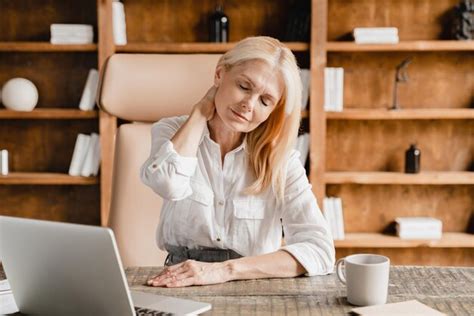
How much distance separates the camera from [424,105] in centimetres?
346

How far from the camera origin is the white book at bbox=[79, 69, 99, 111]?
130 inches

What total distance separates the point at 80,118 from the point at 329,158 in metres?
1.26

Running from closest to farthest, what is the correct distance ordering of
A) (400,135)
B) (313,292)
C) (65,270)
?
(65,270) < (313,292) < (400,135)

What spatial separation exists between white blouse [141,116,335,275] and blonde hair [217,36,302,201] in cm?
3

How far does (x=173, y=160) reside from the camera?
5.57ft

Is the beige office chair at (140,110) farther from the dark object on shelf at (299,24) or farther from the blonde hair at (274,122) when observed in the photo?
the dark object on shelf at (299,24)

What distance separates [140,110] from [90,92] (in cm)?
133

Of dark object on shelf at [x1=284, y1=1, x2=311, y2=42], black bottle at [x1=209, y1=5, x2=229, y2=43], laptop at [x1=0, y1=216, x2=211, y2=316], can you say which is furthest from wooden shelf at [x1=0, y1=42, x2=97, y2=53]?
laptop at [x1=0, y1=216, x2=211, y2=316]

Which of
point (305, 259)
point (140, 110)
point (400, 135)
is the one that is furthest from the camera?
point (400, 135)

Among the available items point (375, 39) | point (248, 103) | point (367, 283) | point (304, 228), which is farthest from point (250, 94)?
point (375, 39)

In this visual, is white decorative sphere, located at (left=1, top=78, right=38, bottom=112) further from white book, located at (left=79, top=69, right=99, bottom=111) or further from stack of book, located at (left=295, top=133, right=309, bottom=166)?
stack of book, located at (left=295, top=133, right=309, bottom=166)

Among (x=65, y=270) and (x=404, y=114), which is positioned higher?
(x=404, y=114)

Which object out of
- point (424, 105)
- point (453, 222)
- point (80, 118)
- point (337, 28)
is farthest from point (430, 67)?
point (80, 118)

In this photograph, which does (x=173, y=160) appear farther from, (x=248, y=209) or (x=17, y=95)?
(x=17, y=95)
